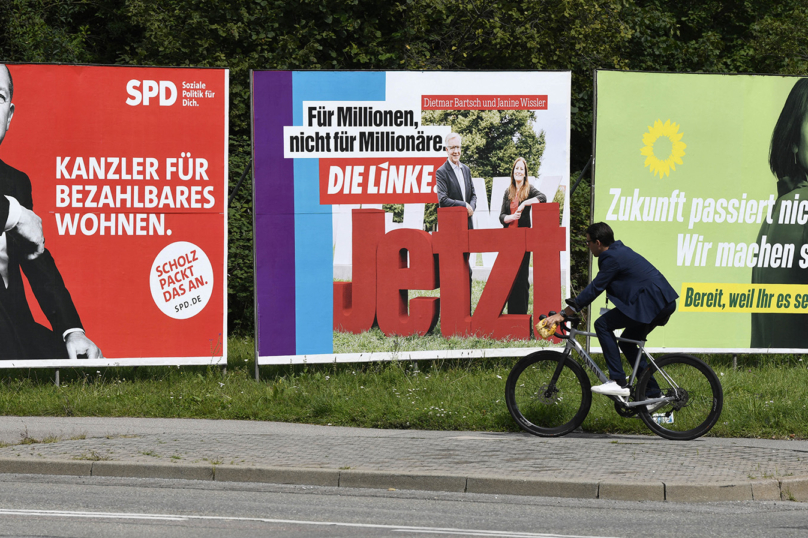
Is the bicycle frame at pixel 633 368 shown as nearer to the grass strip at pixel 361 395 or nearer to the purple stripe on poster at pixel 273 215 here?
the grass strip at pixel 361 395

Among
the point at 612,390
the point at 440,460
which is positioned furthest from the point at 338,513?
the point at 612,390

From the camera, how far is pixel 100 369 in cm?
1182

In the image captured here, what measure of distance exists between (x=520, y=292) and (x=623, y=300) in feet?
10.8

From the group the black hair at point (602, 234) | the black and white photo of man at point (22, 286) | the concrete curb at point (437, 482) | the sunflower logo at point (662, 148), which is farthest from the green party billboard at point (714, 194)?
the black and white photo of man at point (22, 286)

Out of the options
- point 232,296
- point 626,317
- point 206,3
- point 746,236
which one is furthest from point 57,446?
point 206,3

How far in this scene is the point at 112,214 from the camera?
11.4m

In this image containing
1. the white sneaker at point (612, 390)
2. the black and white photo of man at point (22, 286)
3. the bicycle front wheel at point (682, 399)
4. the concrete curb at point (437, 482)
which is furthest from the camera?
the black and white photo of man at point (22, 286)

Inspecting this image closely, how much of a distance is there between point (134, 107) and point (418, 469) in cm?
627

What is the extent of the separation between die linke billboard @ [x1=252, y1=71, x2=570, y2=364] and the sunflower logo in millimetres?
1027

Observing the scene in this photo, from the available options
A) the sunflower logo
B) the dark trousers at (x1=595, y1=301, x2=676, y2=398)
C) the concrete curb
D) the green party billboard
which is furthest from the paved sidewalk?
the sunflower logo

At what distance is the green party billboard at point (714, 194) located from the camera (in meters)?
11.9

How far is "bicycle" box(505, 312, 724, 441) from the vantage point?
28.2 ft

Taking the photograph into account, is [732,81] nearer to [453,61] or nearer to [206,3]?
[453,61]

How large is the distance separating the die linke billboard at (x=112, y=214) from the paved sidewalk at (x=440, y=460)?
7.16 feet
